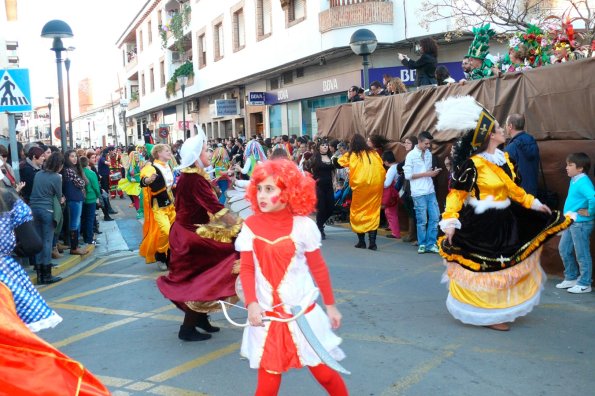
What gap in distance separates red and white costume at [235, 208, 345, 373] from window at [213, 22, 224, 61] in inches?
1098

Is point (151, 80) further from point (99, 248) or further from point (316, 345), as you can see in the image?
point (316, 345)

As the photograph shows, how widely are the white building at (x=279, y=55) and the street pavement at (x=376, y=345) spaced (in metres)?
12.2

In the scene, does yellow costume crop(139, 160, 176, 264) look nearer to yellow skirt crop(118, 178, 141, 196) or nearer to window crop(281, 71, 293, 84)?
yellow skirt crop(118, 178, 141, 196)

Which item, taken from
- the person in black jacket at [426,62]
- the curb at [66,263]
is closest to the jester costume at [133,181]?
the curb at [66,263]

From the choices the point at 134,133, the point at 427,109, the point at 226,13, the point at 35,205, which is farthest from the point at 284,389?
the point at 134,133

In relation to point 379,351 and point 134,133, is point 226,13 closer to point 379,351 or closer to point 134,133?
point 379,351

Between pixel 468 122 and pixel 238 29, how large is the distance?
24056 millimetres

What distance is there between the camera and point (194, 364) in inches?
195

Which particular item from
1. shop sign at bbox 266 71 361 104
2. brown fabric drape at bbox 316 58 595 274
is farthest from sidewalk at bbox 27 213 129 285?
shop sign at bbox 266 71 361 104

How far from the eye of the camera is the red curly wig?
11.2 feet

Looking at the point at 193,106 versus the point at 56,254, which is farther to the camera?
the point at 193,106

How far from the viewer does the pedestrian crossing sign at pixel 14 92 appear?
9.69 meters

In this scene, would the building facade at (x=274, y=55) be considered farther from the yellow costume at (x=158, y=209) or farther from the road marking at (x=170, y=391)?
the road marking at (x=170, y=391)

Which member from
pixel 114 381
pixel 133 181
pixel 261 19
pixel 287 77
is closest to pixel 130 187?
pixel 133 181
